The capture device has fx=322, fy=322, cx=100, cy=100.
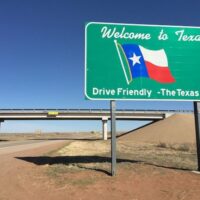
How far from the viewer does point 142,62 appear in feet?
46.6

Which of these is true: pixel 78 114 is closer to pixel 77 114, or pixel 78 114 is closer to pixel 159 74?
pixel 77 114

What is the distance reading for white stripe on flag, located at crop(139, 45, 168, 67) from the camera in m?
14.2

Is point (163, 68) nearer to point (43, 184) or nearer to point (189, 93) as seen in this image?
point (189, 93)

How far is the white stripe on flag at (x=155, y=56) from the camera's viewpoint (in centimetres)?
1421

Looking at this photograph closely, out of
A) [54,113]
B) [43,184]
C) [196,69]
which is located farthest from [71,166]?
[54,113]

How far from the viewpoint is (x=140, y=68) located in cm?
1408

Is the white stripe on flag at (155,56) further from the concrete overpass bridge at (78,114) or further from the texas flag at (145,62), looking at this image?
the concrete overpass bridge at (78,114)

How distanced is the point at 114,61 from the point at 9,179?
6395mm

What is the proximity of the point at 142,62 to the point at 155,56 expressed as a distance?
65 cm

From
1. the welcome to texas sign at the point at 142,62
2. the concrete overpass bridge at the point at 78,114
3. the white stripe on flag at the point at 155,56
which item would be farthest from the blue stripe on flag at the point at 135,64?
the concrete overpass bridge at the point at 78,114

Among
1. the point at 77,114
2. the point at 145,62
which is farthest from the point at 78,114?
the point at 145,62

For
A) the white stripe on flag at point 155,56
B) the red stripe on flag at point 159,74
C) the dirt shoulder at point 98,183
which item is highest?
the white stripe on flag at point 155,56

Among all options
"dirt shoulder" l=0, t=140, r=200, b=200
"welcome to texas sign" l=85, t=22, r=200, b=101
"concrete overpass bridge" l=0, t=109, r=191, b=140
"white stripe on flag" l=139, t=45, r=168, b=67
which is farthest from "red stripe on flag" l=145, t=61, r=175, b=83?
"concrete overpass bridge" l=0, t=109, r=191, b=140

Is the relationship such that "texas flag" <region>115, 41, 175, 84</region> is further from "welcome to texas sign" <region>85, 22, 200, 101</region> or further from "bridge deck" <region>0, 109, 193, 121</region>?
"bridge deck" <region>0, 109, 193, 121</region>
